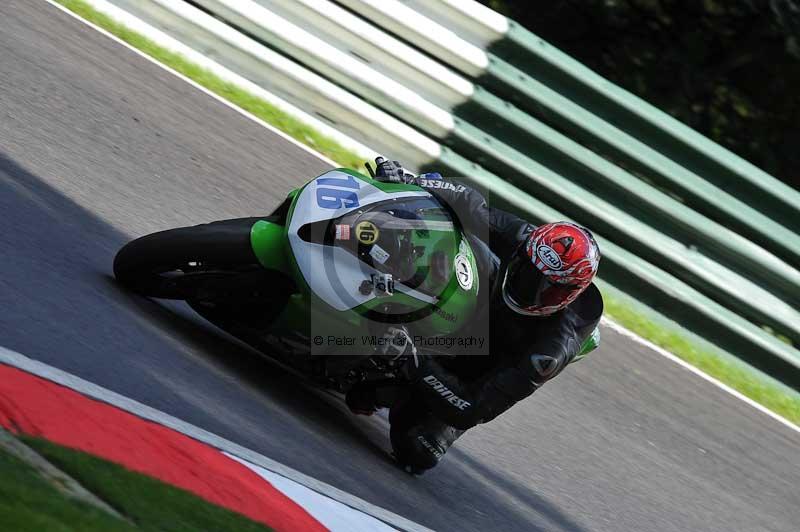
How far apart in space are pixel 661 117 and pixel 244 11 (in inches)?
116

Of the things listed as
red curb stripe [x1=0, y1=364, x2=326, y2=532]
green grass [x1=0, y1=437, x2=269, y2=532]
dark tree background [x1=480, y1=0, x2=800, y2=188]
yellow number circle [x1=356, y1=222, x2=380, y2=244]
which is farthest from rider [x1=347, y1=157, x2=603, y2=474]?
dark tree background [x1=480, y1=0, x2=800, y2=188]

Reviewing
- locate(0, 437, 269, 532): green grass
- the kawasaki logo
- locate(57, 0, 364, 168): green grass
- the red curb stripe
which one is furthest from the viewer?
locate(57, 0, 364, 168): green grass

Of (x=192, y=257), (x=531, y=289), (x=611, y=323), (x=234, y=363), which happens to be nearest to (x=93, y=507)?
(x=192, y=257)

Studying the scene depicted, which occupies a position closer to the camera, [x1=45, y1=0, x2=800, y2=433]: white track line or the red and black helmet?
the red and black helmet

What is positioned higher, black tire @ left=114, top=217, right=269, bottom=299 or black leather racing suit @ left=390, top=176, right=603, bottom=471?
black tire @ left=114, top=217, right=269, bottom=299

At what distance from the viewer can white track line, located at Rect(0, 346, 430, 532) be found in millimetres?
3826

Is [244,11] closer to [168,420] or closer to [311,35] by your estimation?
[311,35]

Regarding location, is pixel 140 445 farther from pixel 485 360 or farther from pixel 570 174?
pixel 570 174

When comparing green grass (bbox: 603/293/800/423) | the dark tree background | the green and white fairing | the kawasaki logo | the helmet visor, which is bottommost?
green grass (bbox: 603/293/800/423)

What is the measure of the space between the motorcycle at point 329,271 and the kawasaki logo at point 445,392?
0.55 ft

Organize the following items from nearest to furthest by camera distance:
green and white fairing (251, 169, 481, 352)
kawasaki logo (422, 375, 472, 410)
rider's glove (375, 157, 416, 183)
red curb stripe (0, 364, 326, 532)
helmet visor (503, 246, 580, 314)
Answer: red curb stripe (0, 364, 326, 532) < green and white fairing (251, 169, 481, 352) < helmet visor (503, 246, 580, 314) < kawasaki logo (422, 375, 472, 410) < rider's glove (375, 157, 416, 183)

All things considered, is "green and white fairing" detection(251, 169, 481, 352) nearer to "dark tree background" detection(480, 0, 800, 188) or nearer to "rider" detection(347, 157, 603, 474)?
"rider" detection(347, 157, 603, 474)

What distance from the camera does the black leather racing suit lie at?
16.4 ft

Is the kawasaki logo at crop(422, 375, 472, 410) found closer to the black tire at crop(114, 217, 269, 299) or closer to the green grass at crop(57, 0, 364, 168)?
the black tire at crop(114, 217, 269, 299)
